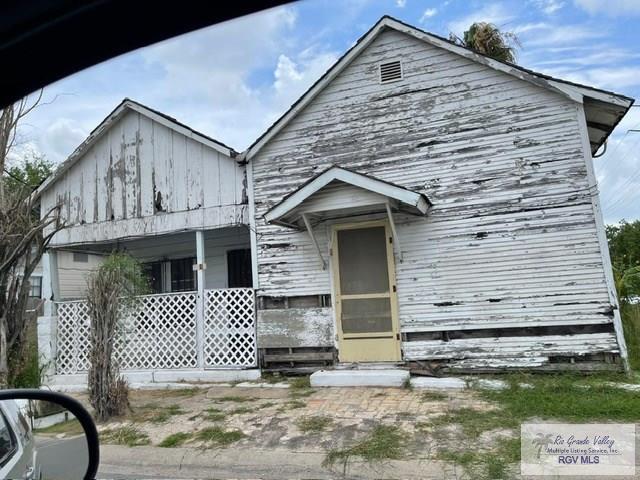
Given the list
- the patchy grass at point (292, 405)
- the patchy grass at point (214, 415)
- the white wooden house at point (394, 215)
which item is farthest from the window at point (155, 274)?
the patchy grass at point (292, 405)

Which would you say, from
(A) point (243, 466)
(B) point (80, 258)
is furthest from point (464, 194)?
(B) point (80, 258)

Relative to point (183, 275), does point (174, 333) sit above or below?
below

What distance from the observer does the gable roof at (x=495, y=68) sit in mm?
7262

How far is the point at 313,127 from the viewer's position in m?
8.95

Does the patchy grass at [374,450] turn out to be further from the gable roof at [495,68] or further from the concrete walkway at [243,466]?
the gable roof at [495,68]

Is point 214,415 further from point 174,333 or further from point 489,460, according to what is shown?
point 489,460

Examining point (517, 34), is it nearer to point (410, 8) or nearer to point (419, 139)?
point (419, 139)

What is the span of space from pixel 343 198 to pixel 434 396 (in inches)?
132

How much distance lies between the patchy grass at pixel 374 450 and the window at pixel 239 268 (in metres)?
7.36

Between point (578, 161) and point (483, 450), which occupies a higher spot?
point (578, 161)

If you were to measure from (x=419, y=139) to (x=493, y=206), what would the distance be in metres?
1.73

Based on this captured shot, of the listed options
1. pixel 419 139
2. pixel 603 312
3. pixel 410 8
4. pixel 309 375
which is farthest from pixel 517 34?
pixel 410 8

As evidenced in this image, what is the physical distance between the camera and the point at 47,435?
222 cm

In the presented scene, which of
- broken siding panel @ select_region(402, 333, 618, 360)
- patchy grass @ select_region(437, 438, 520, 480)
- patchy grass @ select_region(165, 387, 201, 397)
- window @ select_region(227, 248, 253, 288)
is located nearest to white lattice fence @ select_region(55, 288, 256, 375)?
patchy grass @ select_region(165, 387, 201, 397)
